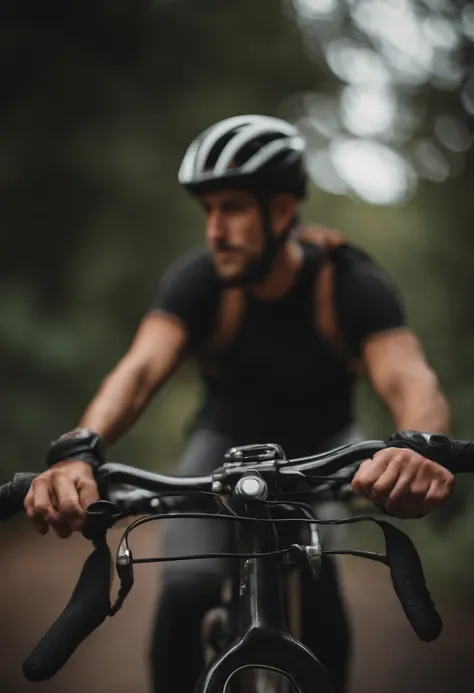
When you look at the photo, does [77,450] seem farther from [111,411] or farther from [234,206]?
[234,206]

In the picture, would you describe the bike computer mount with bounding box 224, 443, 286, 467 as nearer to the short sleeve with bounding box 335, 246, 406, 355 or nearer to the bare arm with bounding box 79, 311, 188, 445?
the bare arm with bounding box 79, 311, 188, 445

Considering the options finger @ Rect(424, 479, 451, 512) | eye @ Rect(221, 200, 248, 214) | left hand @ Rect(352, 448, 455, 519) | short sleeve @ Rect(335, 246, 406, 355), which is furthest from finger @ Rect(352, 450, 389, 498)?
eye @ Rect(221, 200, 248, 214)

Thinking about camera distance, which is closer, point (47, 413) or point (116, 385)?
point (116, 385)

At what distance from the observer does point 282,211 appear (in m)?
2.88

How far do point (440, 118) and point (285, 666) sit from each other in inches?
247

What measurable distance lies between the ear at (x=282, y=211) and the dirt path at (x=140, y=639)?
3060mm

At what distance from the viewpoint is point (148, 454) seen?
997cm

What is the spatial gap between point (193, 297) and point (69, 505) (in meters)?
1.32

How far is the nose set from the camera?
2.67 m

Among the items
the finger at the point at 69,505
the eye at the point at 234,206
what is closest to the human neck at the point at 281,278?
the eye at the point at 234,206

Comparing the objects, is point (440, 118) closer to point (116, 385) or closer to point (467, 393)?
point (467, 393)

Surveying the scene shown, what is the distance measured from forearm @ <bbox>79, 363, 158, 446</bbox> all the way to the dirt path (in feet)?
9.52

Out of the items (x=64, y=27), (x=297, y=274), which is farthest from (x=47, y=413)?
(x=297, y=274)

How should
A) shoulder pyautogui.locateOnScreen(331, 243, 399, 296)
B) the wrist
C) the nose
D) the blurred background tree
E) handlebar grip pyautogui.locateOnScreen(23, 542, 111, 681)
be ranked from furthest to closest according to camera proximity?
1. the blurred background tree
2. shoulder pyautogui.locateOnScreen(331, 243, 399, 296)
3. the nose
4. the wrist
5. handlebar grip pyautogui.locateOnScreen(23, 542, 111, 681)
